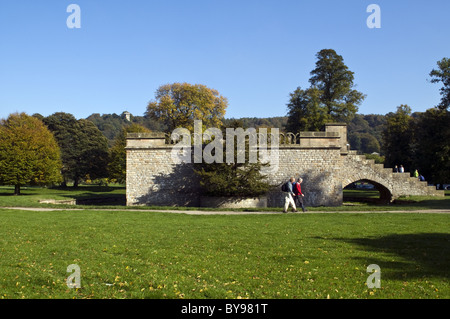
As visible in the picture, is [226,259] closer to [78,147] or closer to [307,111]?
[307,111]

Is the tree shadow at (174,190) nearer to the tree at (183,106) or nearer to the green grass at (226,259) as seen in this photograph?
the green grass at (226,259)

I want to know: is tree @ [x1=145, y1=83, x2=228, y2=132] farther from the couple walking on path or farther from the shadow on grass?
the shadow on grass

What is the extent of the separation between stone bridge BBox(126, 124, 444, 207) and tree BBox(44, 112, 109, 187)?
2615cm

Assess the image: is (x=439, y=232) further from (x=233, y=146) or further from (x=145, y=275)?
(x=233, y=146)

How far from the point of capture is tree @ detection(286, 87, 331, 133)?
1746 inches

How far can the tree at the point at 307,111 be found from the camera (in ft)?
145

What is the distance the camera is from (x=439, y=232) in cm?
1167

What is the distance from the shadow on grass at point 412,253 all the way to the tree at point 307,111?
111ft

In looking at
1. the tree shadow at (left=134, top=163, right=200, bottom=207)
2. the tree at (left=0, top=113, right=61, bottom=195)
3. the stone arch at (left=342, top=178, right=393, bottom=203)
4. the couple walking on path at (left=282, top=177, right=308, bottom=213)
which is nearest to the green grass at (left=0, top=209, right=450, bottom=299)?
the couple walking on path at (left=282, top=177, right=308, bottom=213)

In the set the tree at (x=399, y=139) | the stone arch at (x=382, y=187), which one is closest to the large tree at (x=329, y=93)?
the tree at (x=399, y=139)
